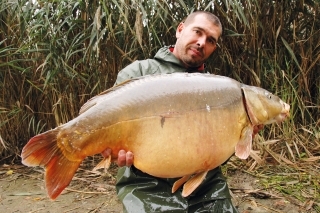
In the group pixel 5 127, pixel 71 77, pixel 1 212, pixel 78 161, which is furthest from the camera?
pixel 5 127

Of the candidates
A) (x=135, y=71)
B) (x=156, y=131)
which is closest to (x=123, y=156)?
(x=156, y=131)

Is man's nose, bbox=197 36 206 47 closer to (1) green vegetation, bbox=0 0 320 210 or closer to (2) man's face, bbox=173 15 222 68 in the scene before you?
(2) man's face, bbox=173 15 222 68

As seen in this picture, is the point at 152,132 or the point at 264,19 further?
the point at 264,19

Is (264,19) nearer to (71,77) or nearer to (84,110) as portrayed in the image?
(71,77)

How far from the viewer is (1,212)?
2.85 meters

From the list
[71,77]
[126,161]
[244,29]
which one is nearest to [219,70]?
[244,29]

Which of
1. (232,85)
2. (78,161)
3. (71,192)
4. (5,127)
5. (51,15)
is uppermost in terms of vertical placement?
(51,15)

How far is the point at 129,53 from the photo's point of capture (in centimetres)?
315

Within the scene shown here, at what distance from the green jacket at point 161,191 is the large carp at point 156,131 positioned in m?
0.47

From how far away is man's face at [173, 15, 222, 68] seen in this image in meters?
2.41

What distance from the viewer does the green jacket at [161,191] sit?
215cm

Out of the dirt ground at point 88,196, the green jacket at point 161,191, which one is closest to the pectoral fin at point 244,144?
the green jacket at point 161,191

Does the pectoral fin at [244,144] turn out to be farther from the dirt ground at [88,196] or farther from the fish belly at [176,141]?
the dirt ground at [88,196]

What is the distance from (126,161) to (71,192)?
5.39ft
